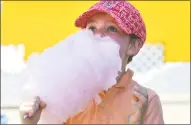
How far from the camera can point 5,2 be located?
3256 millimetres

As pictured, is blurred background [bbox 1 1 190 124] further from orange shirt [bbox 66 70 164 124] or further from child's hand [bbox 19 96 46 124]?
child's hand [bbox 19 96 46 124]

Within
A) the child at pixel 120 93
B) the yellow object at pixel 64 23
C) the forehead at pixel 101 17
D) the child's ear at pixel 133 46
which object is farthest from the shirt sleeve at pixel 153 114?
the yellow object at pixel 64 23

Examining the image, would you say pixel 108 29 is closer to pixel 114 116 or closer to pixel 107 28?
pixel 107 28

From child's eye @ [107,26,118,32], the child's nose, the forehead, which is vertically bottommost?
the child's nose

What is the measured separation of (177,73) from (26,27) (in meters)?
1.19

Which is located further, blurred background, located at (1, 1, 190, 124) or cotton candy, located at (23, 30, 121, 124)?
blurred background, located at (1, 1, 190, 124)

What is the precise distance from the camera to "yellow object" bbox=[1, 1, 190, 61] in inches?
123

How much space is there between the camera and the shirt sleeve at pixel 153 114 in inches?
55.6

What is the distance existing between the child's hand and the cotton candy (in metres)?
0.02

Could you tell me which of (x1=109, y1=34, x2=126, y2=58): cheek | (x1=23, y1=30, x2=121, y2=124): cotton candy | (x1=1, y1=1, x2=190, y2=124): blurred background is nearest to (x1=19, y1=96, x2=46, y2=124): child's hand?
(x1=23, y1=30, x2=121, y2=124): cotton candy

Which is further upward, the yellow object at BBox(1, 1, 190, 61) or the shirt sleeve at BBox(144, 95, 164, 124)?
the yellow object at BBox(1, 1, 190, 61)

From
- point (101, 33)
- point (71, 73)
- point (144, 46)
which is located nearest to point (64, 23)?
point (144, 46)

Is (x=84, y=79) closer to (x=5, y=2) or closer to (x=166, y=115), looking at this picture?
(x=166, y=115)

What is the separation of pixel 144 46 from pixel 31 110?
7.05ft
